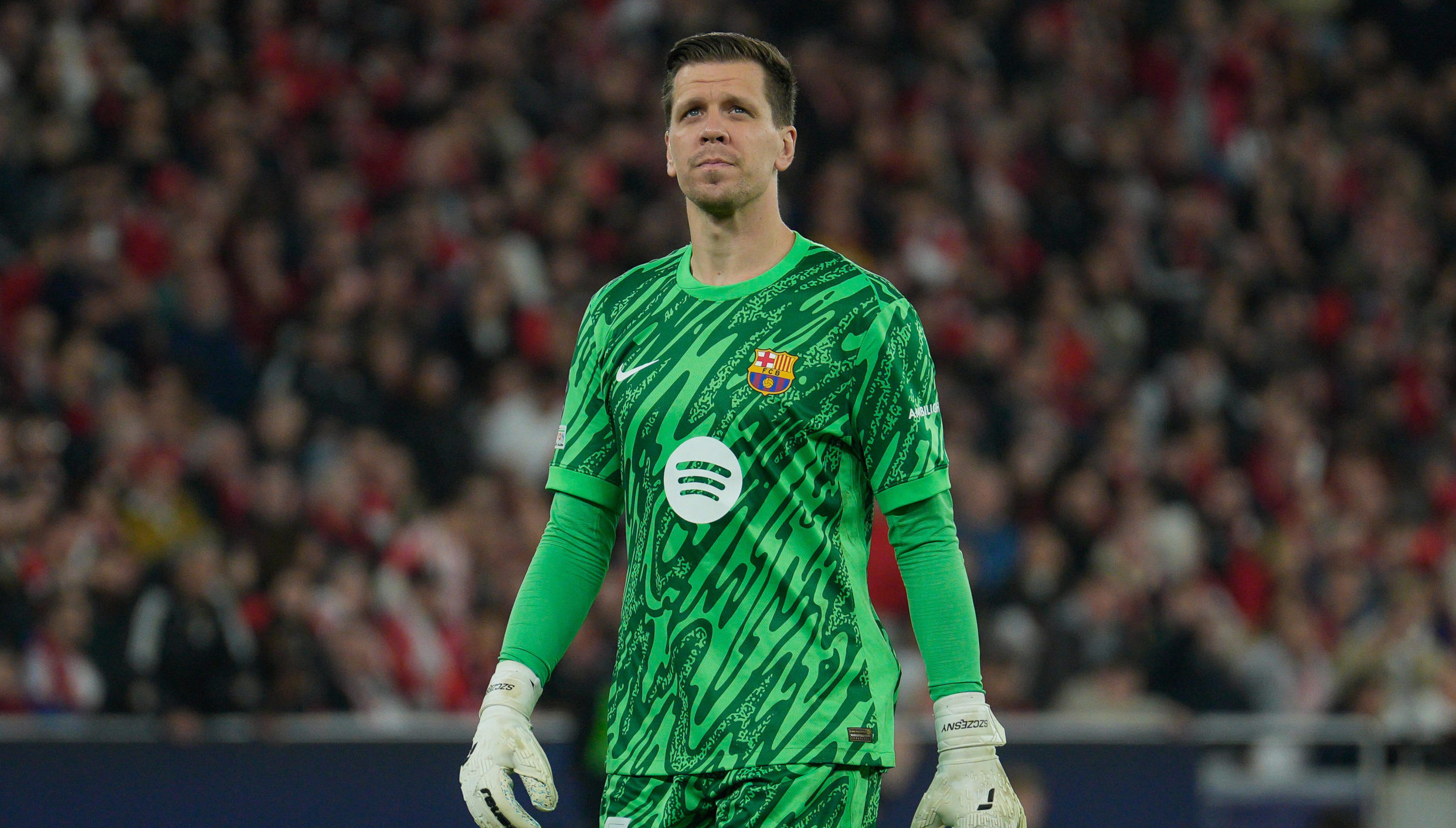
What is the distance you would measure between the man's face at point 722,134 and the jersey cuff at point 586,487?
0.54 m

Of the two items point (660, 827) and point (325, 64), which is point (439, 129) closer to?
point (325, 64)

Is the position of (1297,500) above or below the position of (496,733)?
above

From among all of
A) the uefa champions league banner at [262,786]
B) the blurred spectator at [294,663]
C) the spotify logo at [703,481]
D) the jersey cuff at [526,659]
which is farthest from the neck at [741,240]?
the blurred spectator at [294,663]

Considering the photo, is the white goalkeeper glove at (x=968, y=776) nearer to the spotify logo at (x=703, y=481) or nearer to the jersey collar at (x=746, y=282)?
the spotify logo at (x=703, y=481)

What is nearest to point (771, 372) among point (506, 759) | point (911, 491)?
point (911, 491)

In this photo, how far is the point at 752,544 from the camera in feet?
11.4

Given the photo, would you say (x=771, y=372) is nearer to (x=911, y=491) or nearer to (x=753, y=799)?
(x=911, y=491)

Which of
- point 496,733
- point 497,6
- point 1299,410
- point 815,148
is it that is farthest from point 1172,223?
point 496,733

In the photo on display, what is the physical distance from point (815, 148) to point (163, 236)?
4992 mm

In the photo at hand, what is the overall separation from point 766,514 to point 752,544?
2.3 inches

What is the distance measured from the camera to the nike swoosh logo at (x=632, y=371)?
360 cm

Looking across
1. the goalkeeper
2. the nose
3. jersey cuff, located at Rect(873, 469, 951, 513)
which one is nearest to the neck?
the goalkeeper

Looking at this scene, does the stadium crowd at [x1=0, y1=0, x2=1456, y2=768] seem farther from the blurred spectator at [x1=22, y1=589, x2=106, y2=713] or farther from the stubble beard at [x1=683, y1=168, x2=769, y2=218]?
the stubble beard at [x1=683, y1=168, x2=769, y2=218]

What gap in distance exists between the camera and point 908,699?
10.2 m
